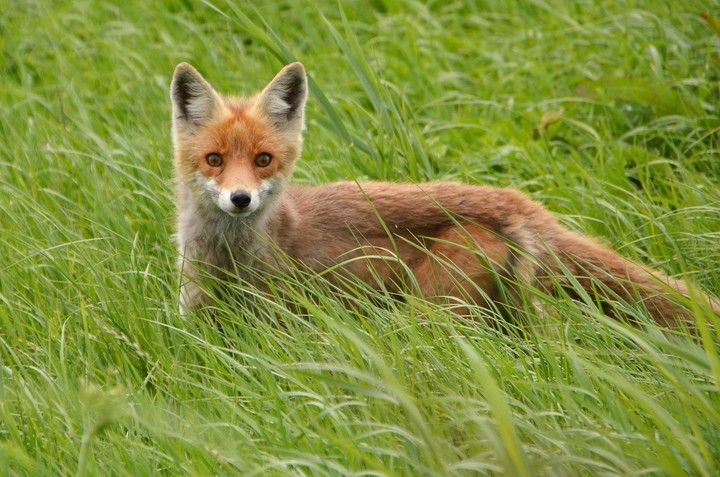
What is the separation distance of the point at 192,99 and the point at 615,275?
2.55m

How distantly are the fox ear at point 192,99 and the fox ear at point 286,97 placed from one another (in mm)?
283

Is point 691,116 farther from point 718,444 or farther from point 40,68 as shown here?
point 40,68

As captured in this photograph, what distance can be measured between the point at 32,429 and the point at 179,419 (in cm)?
58

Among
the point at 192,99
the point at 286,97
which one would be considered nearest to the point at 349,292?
the point at 286,97

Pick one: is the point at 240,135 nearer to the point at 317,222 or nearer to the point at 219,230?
the point at 219,230

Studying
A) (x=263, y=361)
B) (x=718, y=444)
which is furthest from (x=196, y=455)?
(x=718, y=444)

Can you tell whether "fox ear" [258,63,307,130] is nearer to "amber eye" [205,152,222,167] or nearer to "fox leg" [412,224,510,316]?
"amber eye" [205,152,222,167]

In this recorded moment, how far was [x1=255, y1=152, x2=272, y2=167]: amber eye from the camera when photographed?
202 inches

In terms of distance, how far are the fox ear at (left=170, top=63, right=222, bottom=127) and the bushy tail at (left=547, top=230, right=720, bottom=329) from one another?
208 centimetres

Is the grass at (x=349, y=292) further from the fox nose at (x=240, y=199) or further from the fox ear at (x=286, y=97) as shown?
the fox nose at (x=240, y=199)

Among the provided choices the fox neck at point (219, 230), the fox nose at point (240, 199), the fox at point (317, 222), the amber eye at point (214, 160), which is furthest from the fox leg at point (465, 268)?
the amber eye at point (214, 160)

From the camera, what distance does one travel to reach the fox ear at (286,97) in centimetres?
534

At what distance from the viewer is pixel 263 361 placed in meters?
3.92

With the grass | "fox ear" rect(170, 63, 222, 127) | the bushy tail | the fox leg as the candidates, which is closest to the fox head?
"fox ear" rect(170, 63, 222, 127)
